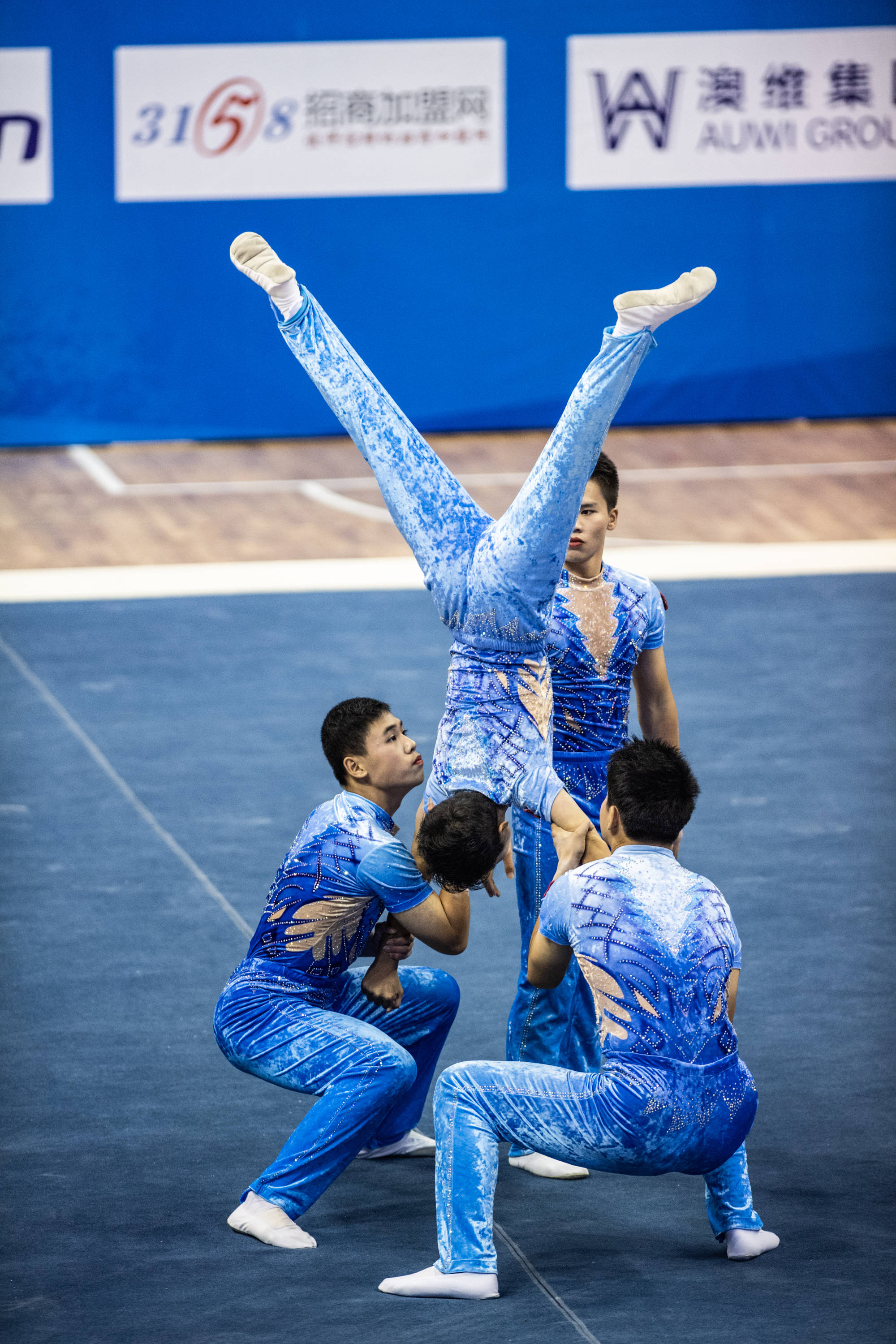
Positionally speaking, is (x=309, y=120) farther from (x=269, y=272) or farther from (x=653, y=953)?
(x=653, y=953)

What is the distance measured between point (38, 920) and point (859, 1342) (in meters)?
2.98

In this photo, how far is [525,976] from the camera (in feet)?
13.4

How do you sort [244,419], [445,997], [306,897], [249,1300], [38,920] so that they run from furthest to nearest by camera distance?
[244,419], [38,920], [445,997], [306,897], [249,1300]

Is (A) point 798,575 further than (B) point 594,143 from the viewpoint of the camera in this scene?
No

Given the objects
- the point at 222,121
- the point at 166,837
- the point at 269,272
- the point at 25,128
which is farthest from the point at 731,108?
the point at 269,272

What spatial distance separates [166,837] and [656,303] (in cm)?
310

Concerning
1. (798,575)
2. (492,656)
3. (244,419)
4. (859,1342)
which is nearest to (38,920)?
(492,656)

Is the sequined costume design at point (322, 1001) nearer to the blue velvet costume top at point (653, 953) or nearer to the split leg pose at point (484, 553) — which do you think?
the split leg pose at point (484, 553)

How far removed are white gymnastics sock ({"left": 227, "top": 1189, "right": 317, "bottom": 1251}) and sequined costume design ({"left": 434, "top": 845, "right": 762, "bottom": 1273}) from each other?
0.33 meters

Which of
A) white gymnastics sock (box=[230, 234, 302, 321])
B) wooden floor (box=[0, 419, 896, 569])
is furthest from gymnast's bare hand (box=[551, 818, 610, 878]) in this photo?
wooden floor (box=[0, 419, 896, 569])

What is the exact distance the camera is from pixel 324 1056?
12.1 ft

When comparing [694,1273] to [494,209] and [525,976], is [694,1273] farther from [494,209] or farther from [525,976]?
[494,209]

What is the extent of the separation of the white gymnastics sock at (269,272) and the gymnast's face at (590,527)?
79cm

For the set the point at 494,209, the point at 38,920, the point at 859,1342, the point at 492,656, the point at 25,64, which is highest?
the point at 25,64
